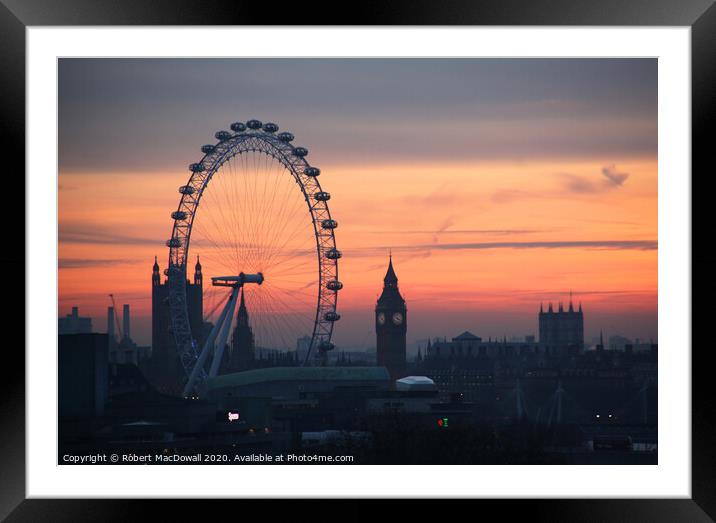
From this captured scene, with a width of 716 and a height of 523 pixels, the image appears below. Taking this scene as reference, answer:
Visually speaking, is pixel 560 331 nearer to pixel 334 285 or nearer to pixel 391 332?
pixel 391 332

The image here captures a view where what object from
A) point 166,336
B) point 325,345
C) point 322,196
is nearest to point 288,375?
point 166,336

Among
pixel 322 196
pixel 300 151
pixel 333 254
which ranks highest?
pixel 300 151

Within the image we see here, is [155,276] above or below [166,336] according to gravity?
above

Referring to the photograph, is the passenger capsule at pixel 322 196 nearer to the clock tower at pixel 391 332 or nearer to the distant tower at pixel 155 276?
the distant tower at pixel 155 276

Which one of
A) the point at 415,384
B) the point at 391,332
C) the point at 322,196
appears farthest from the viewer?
the point at 391,332

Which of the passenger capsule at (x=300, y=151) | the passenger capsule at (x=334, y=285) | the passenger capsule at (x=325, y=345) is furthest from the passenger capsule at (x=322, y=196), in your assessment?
the passenger capsule at (x=325, y=345)

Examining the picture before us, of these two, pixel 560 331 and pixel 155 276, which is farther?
pixel 560 331
